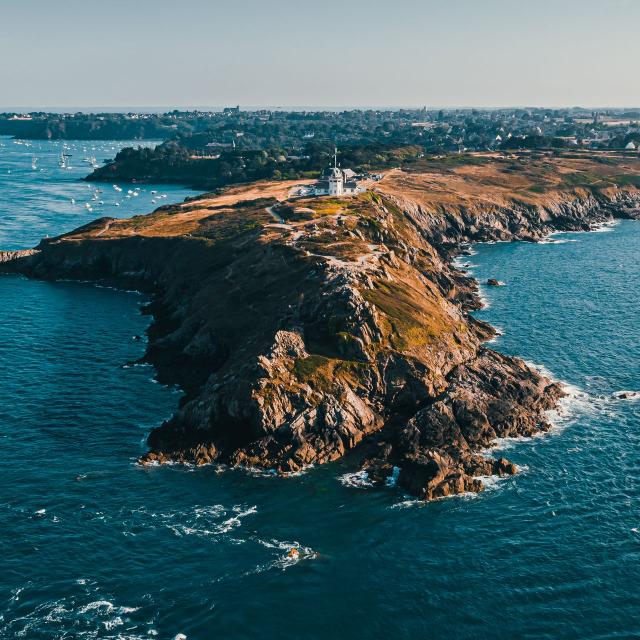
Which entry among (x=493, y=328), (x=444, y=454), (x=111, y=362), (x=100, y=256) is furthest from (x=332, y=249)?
(x=100, y=256)

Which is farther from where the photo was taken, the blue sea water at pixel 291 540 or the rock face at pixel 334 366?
the rock face at pixel 334 366

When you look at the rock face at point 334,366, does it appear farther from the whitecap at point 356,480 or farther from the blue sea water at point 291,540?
the blue sea water at point 291,540

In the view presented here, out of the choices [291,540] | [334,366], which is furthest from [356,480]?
[334,366]

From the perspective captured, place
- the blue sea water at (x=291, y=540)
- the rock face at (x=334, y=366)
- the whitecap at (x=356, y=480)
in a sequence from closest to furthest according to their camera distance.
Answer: the blue sea water at (x=291, y=540), the whitecap at (x=356, y=480), the rock face at (x=334, y=366)

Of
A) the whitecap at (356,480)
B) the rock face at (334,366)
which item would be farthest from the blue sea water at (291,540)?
the rock face at (334,366)

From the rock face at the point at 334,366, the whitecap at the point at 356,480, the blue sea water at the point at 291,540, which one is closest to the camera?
the blue sea water at the point at 291,540

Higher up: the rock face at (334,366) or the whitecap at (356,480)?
the rock face at (334,366)

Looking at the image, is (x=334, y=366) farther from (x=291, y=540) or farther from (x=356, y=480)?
(x=291, y=540)

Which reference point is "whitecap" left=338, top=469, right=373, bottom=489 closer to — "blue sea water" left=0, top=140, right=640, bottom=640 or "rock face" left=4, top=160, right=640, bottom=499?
"blue sea water" left=0, top=140, right=640, bottom=640
